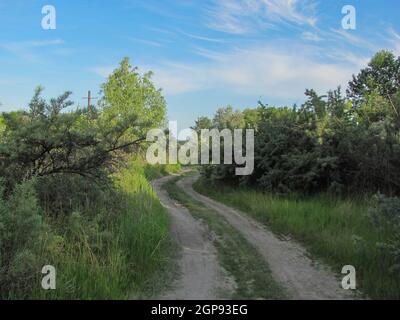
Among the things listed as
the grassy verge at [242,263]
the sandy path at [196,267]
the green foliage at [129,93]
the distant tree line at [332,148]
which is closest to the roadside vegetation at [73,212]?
the sandy path at [196,267]

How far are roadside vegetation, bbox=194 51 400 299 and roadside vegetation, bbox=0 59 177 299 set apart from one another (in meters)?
3.50

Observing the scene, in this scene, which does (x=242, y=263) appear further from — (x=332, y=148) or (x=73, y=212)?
(x=332, y=148)

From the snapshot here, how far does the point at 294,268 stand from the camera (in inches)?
322

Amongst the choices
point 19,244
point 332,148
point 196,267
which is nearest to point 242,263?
point 196,267

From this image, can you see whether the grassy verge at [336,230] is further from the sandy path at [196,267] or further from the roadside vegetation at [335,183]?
the sandy path at [196,267]

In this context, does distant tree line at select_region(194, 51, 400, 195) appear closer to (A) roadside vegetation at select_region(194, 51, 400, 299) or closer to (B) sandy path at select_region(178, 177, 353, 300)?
(A) roadside vegetation at select_region(194, 51, 400, 299)

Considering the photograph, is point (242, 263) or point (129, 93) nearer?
point (242, 263)

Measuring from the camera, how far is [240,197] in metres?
16.5

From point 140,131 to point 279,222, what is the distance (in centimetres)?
506

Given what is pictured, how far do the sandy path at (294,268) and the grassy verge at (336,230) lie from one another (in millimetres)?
344

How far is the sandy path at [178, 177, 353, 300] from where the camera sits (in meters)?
6.93

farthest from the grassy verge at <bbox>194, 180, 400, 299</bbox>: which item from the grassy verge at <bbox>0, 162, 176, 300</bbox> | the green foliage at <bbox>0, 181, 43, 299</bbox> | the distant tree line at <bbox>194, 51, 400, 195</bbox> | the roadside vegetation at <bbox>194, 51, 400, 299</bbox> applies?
the green foliage at <bbox>0, 181, 43, 299</bbox>

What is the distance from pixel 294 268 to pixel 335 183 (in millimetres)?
6090
